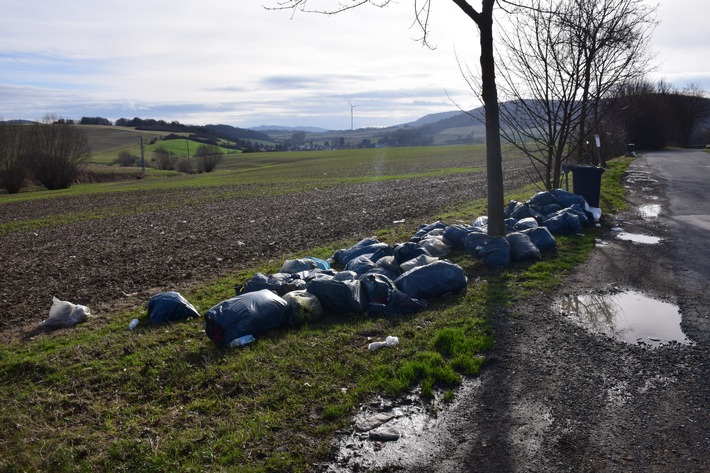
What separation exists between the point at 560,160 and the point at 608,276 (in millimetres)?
5824

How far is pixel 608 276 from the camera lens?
24.4 ft

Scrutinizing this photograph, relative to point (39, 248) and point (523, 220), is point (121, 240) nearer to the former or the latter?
point (39, 248)

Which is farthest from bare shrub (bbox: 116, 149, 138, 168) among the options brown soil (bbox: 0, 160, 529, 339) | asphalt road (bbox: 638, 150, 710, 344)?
asphalt road (bbox: 638, 150, 710, 344)

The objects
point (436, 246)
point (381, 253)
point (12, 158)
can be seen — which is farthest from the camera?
point (12, 158)

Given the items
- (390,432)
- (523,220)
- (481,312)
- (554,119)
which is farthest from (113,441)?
(554,119)

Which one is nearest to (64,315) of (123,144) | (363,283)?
(363,283)

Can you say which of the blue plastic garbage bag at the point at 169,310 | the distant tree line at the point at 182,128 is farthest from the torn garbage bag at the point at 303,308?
the distant tree line at the point at 182,128

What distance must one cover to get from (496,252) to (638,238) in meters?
3.82

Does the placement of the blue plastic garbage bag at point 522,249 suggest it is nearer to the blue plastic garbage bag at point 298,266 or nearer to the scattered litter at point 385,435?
the blue plastic garbage bag at point 298,266

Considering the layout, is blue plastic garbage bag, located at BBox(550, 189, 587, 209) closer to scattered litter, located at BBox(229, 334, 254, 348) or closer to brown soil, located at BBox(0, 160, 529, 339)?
brown soil, located at BBox(0, 160, 529, 339)

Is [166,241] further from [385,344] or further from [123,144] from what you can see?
[123,144]

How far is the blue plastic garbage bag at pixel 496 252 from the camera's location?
25.8ft

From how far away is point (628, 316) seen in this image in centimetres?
587

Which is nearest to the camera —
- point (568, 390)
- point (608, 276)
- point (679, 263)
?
point (568, 390)
